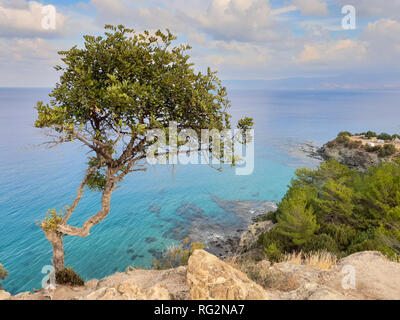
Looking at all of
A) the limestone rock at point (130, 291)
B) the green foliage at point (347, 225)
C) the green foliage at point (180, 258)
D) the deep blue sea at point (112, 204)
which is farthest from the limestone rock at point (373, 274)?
the deep blue sea at point (112, 204)

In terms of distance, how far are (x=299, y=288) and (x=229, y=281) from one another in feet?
7.22

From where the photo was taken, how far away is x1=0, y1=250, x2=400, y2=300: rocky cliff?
4840 millimetres

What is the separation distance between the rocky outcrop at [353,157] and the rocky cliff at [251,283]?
35.6 metres

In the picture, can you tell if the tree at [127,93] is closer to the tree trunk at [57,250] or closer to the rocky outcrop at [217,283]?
the tree trunk at [57,250]

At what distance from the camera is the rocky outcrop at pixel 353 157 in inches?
1543

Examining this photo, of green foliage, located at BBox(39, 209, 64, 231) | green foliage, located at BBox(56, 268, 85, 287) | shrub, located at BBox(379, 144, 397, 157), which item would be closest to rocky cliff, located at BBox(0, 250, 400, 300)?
green foliage, located at BBox(56, 268, 85, 287)

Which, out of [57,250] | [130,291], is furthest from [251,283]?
[57,250]

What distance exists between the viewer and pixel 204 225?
23.8 m

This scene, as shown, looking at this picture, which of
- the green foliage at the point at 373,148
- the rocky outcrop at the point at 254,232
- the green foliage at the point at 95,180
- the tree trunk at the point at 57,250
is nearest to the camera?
the tree trunk at the point at 57,250

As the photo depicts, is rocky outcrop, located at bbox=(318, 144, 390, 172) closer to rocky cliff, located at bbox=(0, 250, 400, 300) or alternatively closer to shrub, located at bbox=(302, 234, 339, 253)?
shrub, located at bbox=(302, 234, 339, 253)

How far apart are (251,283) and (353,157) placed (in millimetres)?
47926

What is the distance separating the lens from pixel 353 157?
43.7 m

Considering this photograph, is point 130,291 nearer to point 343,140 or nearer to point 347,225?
point 347,225
